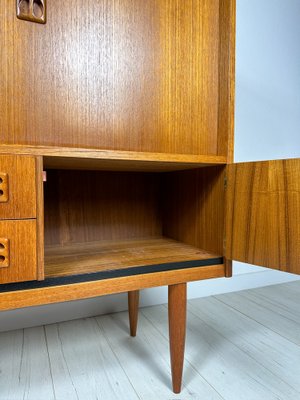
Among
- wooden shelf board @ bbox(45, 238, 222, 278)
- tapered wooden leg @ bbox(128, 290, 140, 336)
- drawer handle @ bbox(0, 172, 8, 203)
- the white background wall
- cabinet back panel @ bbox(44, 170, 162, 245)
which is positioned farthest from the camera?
the white background wall

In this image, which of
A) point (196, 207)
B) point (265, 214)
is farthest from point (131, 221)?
point (265, 214)

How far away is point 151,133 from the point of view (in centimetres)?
61

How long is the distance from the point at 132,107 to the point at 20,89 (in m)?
0.21

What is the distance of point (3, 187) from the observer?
0.46 metres

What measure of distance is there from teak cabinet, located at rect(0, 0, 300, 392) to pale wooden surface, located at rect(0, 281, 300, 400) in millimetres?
122

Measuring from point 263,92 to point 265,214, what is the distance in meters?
1.02

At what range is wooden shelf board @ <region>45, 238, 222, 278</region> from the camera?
569mm

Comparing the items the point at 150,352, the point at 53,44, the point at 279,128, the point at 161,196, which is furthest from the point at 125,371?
the point at 279,128

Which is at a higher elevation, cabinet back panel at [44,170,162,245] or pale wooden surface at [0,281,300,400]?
cabinet back panel at [44,170,162,245]

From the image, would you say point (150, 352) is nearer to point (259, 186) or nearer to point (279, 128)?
point (259, 186)

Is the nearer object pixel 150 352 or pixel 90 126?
pixel 90 126

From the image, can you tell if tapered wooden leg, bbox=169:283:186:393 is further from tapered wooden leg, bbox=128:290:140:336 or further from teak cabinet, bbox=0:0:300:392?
tapered wooden leg, bbox=128:290:140:336

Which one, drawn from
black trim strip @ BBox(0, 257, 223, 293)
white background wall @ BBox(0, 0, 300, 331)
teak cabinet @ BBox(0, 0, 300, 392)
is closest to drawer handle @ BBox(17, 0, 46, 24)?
teak cabinet @ BBox(0, 0, 300, 392)

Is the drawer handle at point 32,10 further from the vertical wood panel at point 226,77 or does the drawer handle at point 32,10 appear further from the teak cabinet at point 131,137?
the vertical wood panel at point 226,77
